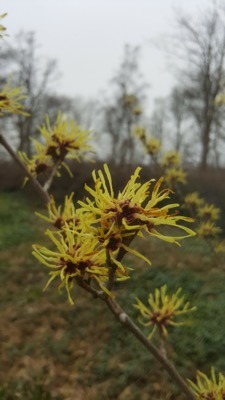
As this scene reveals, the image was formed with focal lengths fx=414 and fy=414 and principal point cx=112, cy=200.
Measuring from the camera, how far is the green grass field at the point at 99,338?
448 cm

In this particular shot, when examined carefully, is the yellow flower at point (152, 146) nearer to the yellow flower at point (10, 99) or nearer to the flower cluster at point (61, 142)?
the flower cluster at point (61, 142)

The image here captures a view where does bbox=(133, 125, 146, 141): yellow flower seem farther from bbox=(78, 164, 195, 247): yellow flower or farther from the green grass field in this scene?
bbox=(78, 164, 195, 247): yellow flower

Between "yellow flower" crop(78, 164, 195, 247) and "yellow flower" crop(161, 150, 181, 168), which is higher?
"yellow flower" crop(78, 164, 195, 247)

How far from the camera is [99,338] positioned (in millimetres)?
5504

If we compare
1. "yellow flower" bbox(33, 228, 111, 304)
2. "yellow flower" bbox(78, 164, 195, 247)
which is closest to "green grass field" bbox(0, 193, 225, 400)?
"yellow flower" bbox(33, 228, 111, 304)

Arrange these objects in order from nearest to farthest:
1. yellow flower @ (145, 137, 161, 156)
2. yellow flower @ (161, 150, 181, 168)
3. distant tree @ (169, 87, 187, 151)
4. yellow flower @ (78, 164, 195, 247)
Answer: yellow flower @ (78, 164, 195, 247) < yellow flower @ (145, 137, 161, 156) < yellow flower @ (161, 150, 181, 168) < distant tree @ (169, 87, 187, 151)

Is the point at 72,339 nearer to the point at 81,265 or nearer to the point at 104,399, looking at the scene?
the point at 104,399

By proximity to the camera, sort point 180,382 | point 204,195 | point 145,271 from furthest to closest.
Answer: point 204,195 < point 145,271 < point 180,382

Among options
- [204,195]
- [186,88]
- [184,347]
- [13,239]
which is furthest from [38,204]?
[186,88]

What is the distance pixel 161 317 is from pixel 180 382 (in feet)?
1.40

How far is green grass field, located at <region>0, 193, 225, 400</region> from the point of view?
14.7ft

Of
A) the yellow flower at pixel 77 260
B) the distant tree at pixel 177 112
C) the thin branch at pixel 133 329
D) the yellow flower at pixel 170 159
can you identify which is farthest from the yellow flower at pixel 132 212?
Result: the distant tree at pixel 177 112

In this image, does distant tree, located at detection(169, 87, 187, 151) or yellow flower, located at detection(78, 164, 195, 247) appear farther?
distant tree, located at detection(169, 87, 187, 151)

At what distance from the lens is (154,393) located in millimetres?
4234
